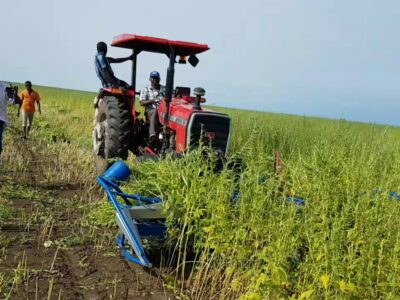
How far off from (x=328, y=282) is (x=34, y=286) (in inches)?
80.1

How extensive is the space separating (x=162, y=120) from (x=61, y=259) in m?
2.75

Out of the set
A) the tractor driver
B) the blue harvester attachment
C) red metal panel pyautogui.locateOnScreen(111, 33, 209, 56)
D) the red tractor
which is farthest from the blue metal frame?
the tractor driver

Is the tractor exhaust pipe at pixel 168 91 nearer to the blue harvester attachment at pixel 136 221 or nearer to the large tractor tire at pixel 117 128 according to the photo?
the large tractor tire at pixel 117 128

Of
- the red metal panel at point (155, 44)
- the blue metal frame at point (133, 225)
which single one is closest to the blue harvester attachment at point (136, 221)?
the blue metal frame at point (133, 225)

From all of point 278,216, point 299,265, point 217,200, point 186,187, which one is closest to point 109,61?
point 186,187

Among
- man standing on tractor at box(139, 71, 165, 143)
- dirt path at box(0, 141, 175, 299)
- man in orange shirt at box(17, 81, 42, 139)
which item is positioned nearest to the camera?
dirt path at box(0, 141, 175, 299)

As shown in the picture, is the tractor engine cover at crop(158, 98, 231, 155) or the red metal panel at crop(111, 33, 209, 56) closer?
the tractor engine cover at crop(158, 98, 231, 155)

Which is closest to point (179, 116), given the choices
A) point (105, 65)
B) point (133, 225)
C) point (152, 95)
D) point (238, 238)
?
point (152, 95)

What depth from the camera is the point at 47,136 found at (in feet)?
36.0

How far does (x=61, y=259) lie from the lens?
377 cm

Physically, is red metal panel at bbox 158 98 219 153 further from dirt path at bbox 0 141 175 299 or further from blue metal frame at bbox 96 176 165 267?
blue metal frame at bbox 96 176 165 267

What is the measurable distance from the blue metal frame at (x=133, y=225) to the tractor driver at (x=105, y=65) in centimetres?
282

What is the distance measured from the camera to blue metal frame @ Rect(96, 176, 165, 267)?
3.40m

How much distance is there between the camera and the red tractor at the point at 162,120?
564 cm
